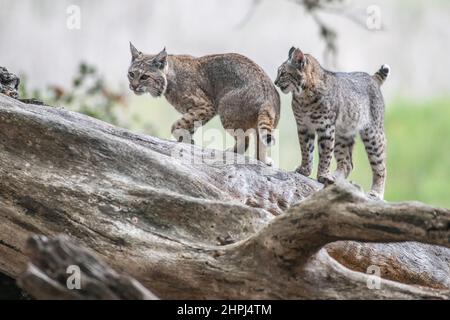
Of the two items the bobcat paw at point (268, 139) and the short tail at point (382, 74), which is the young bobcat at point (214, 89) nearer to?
the bobcat paw at point (268, 139)

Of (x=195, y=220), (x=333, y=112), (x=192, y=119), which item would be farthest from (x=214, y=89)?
(x=195, y=220)

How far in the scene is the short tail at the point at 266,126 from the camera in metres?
5.68

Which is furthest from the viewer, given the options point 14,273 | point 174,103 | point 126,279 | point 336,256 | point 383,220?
point 174,103

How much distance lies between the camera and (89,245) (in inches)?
165

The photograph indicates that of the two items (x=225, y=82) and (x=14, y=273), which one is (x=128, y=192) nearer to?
(x=14, y=273)

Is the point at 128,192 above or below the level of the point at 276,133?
below

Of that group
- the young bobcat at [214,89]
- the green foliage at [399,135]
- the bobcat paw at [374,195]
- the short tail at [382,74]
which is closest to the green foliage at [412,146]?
the green foliage at [399,135]

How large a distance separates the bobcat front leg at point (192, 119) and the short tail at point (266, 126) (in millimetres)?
523

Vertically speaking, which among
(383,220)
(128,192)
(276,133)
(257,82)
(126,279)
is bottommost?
(126,279)

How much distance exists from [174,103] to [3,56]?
156 inches

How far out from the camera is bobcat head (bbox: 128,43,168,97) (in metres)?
6.44

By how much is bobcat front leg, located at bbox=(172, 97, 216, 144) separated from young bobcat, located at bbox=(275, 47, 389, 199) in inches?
21.4

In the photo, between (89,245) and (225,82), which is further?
(225,82)
